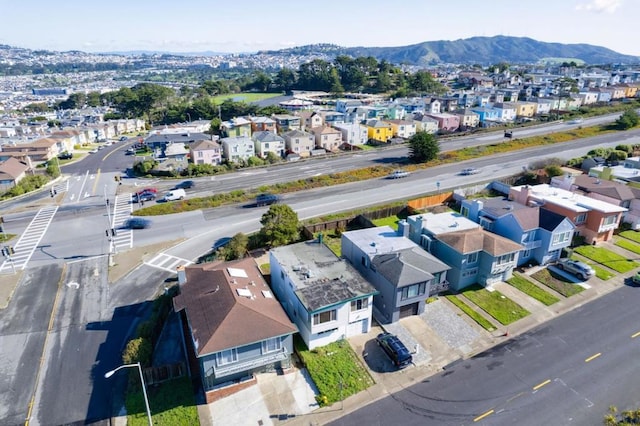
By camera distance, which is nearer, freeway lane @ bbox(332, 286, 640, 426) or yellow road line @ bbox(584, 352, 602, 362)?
freeway lane @ bbox(332, 286, 640, 426)

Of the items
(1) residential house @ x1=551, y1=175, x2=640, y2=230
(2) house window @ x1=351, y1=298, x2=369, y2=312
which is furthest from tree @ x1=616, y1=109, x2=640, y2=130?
(2) house window @ x1=351, y1=298, x2=369, y2=312

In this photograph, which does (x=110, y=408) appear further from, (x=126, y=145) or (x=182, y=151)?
(x=126, y=145)

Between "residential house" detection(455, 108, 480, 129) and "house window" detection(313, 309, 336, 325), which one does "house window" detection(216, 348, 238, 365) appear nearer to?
"house window" detection(313, 309, 336, 325)

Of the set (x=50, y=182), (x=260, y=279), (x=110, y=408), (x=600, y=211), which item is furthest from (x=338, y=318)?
(x=50, y=182)

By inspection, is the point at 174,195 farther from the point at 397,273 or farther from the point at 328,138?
the point at 397,273

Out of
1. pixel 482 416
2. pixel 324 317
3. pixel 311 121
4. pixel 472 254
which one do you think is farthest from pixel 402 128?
pixel 482 416

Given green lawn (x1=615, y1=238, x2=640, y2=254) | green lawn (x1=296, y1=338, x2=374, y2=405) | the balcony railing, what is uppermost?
the balcony railing

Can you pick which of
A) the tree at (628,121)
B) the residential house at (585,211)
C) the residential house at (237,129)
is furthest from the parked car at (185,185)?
the tree at (628,121)
